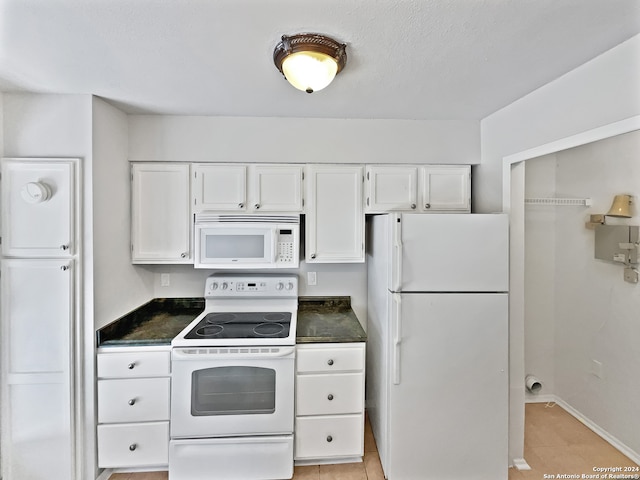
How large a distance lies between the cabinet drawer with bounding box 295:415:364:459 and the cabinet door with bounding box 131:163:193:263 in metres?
1.44

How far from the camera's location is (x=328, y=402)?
1.88m

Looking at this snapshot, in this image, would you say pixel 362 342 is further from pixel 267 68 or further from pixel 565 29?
pixel 565 29

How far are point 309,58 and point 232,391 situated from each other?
192 centimetres

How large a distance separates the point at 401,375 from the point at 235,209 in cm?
161

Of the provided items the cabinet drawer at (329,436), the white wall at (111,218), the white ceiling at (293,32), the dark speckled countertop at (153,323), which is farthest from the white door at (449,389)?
the white wall at (111,218)

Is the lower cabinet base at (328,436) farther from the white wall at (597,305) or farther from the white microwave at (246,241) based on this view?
A: the white wall at (597,305)

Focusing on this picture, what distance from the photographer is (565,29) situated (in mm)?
1148

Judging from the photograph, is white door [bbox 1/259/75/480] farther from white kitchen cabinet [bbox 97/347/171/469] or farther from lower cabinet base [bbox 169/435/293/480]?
lower cabinet base [bbox 169/435/293/480]

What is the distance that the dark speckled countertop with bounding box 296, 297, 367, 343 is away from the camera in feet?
6.29

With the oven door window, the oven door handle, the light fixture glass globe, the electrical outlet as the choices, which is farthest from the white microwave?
the electrical outlet

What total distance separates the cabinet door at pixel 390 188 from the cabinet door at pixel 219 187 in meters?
0.97

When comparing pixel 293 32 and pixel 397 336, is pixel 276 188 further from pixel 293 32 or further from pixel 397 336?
pixel 397 336

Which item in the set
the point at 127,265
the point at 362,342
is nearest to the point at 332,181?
the point at 362,342

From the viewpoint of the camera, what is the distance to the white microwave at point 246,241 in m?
2.14
